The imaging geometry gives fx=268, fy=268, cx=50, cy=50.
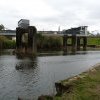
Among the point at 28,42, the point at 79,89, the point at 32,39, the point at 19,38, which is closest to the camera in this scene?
the point at 79,89

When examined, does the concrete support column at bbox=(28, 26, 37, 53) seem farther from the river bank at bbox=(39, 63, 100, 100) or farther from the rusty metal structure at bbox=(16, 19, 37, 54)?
the river bank at bbox=(39, 63, 100, 100)

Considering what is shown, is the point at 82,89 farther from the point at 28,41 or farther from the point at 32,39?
the point at 28,41

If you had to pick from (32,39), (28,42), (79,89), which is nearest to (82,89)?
(79,89)

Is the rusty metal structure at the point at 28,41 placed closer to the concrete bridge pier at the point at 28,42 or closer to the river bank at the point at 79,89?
the concrete bridge pier at the point at 28,42

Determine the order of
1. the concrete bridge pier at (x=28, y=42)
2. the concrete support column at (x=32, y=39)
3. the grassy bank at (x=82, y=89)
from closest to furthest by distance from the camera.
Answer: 1. the grassy bank at (x=82, y=89)
2. the concrete support column at (x=32, y=39)
3. the concrete bridge pier at (x=28, y=42)

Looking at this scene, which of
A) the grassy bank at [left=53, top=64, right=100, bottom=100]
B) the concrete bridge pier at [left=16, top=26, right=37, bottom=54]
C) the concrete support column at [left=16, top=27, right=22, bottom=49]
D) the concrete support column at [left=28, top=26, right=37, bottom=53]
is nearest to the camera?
the grassy bank at [left=53, top=64, right=100, bottom=100]

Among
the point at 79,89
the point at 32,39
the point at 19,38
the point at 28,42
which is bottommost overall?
the point at 79,89

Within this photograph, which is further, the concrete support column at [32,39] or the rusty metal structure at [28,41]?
the rusty metal structure at [28,41]

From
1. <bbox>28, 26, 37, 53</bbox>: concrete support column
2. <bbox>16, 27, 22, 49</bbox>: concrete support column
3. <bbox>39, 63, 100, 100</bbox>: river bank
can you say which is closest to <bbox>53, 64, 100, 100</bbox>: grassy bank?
<bbox>39, 63, 100, 100</bbox>: river bank

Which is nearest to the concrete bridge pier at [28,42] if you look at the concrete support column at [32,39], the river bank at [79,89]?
the concrete support column at [32,39]

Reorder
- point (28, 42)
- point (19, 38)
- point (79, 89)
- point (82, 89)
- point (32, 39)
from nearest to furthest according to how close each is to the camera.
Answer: point (82, 89), point (79, 89), point (32, 39), point (28, 42), point (19, 38)

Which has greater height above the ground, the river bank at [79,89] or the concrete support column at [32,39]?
the concrete support column at [32,39]

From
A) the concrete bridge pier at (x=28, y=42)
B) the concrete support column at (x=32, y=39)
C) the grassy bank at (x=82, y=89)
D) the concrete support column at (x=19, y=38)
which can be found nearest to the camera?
the grassy bank at (x=82, y=89)

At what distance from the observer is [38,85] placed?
30453mm
